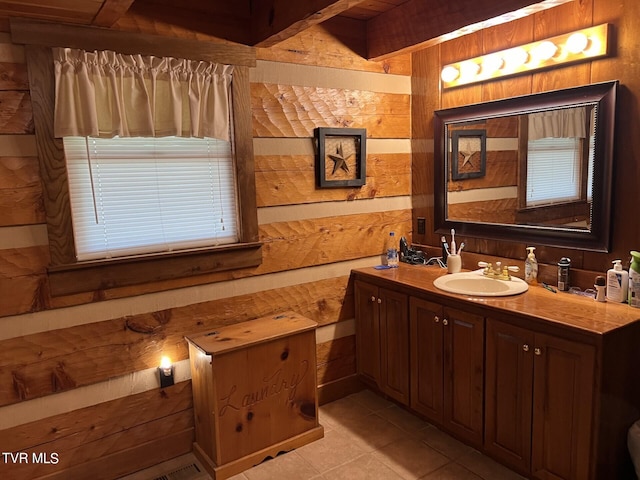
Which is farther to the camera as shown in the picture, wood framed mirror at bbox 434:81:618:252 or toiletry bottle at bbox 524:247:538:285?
toiletry bottle at bbox 524:247:538:285

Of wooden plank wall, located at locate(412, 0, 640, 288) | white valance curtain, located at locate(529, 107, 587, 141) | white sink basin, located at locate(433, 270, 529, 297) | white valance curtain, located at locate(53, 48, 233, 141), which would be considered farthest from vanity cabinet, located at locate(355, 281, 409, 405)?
white valance curtain, located at locate(53, 48, 233, 141)

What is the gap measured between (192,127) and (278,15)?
0.71 meters

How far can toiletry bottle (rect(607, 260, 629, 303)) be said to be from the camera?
6.82 feet

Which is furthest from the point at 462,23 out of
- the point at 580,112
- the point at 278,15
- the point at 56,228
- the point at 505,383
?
the point at 56,228

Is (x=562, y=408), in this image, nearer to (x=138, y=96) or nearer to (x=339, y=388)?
(x=339, y=388)

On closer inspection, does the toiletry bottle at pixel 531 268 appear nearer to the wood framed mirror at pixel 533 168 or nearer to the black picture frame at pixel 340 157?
the wood framed mirror at pixel 533 168

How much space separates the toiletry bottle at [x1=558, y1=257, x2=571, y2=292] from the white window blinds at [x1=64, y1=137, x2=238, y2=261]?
1735 mm

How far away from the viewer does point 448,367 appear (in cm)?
244

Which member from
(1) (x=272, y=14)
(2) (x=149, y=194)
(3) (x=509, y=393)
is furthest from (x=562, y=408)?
(1) (x=272, y=14)

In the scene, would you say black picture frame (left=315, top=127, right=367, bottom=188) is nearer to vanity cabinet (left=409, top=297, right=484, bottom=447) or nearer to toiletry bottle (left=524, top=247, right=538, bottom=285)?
vanity cabinet (left=409, top=297, right=484, bottom=447)

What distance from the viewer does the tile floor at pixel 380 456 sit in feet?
7.59

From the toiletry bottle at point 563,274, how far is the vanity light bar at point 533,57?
990 millimetres

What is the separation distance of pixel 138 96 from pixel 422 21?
5.20 feet

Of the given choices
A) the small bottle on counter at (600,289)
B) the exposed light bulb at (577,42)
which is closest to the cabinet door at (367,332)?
the small bottle on counter at (600,289)
